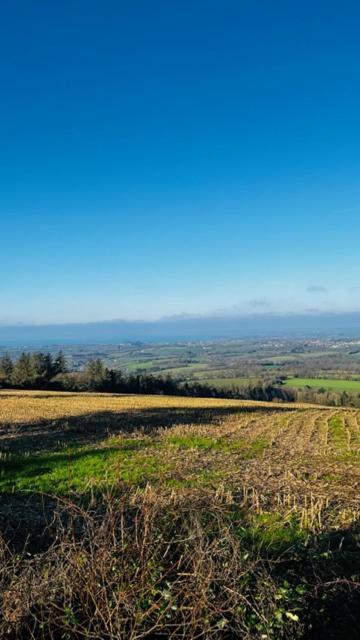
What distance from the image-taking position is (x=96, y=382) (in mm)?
74812

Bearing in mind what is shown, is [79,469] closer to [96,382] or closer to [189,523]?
[189,523]

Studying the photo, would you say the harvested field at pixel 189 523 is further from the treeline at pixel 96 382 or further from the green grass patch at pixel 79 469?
the treeline at pixel 96 382

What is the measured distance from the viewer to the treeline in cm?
7512

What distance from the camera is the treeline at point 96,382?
75125 mm

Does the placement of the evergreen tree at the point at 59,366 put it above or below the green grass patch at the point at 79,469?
below

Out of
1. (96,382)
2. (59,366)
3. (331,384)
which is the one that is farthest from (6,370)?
(331,384)

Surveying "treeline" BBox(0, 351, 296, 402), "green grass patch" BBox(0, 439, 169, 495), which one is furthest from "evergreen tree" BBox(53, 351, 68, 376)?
"green grass patch" BBox(0, 439, 169, 495)

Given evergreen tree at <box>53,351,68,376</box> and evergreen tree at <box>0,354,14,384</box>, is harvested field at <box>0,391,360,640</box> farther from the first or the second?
evergreen tree at <box>53,351,68,376</box>

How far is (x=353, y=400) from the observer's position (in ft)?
237

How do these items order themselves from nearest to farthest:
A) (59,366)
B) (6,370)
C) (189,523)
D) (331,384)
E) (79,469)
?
(189,523) → (79,469) → (6,370) → (59,366) → (331,384)

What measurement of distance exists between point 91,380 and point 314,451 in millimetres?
59180

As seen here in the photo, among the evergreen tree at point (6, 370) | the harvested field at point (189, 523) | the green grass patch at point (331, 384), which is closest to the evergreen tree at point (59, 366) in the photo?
the evergreen tree at point (6, 370)

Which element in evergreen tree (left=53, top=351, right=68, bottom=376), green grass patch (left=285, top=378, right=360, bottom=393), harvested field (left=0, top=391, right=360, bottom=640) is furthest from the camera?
green grass patch (left=285, top=378, right=360, bottom=393)

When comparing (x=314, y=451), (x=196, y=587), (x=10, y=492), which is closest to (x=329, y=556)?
(x=196, y=587)
